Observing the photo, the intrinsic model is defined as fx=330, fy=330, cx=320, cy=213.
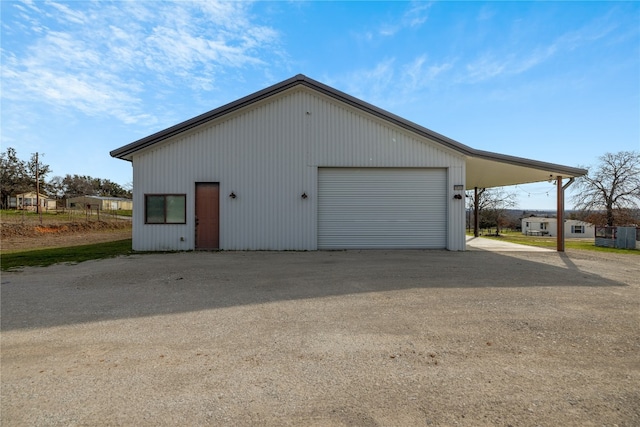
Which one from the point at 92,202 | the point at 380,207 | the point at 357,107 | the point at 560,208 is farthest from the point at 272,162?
the point at 92,202

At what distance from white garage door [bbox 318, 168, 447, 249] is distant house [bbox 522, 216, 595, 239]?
4989 cm

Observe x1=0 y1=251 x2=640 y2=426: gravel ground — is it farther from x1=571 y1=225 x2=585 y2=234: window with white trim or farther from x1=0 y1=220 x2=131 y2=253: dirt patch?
x1=571 y1=225 x2=585 y2=234: window with white trim

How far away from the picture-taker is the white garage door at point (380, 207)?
12.3 meters

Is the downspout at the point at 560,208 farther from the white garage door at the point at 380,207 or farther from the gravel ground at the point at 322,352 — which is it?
the gravel ground at the point at 322,352

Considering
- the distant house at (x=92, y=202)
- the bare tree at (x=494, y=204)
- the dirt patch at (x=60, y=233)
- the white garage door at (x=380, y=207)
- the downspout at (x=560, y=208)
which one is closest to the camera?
the white garage door at (x=380, y=207)

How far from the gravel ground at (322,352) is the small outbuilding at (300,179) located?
5.36 m

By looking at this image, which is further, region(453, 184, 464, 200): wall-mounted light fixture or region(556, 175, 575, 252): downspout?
region(556, 175, 575, 252): downspout

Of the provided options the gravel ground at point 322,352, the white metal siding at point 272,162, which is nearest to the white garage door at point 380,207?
the white metal siding at point 272,162

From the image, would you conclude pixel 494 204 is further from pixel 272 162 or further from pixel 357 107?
pixel 272 162

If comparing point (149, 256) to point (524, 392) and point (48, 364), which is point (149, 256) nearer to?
point (48, 364)

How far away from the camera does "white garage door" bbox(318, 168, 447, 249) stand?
12.3m

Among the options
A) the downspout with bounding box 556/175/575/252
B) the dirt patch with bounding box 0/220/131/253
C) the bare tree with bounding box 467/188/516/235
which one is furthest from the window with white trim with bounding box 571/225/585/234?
the dirt patch with bounding box 0/220/131/253

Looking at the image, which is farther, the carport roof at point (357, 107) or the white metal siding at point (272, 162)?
the white metal siding at point (272, 162)

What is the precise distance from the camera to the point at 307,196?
12078 millimetres
